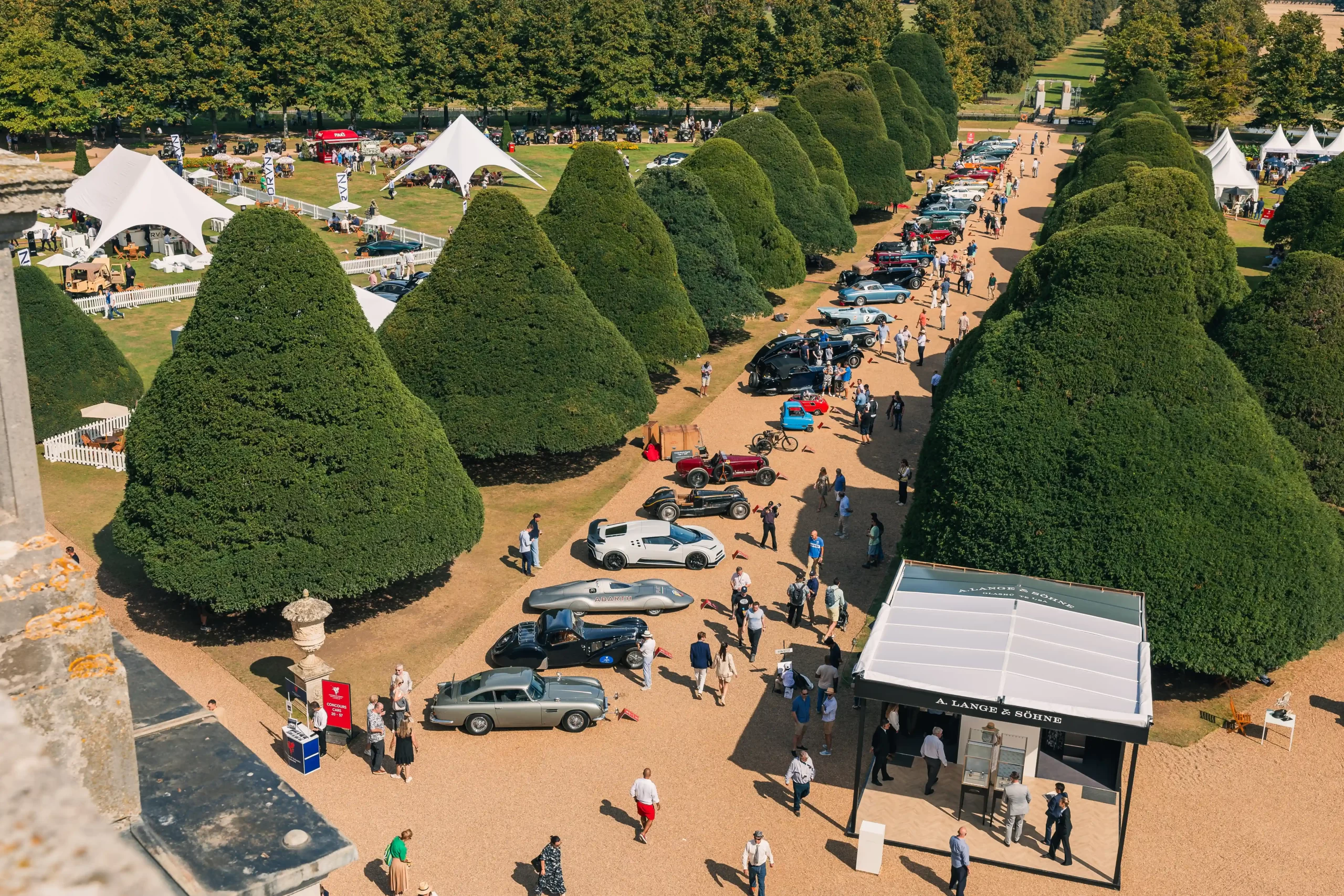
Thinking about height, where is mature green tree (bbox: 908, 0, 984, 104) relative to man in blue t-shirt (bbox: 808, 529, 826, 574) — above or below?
above

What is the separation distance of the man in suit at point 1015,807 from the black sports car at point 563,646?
29.4 ft

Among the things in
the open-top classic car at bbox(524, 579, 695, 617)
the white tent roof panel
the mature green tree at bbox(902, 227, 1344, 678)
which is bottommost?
the open-top classic car at bbox(524, 579, 695, 617)

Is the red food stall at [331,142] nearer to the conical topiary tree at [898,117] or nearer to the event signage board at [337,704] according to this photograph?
the conical topiary tree at [898,117]

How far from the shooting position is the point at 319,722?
23.6 metres

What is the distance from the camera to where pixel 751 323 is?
186ft

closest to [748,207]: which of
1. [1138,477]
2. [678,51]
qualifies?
[1138,477]

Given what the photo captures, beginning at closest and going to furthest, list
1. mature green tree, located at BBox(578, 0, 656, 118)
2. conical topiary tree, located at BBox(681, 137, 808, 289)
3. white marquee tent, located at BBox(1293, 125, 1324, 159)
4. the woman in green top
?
the woman in green top → conical topiary tree, located at BBox(681, 137, 808, 289) → white marquee tent, located at BBox(1293, 125, 1324, 159) → mature green tree, located at BBox(578, 0, 656, 118)

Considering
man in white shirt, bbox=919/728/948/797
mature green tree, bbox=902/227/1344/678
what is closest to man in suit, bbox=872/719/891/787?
man in white shirt, bbox=919/728/948/797

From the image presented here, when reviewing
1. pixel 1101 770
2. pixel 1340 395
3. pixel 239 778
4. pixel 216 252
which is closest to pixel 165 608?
pixel 216 252

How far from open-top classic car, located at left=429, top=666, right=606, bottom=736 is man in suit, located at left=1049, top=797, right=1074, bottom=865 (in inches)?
366

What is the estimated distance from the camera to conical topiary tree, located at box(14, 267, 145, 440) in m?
38.3

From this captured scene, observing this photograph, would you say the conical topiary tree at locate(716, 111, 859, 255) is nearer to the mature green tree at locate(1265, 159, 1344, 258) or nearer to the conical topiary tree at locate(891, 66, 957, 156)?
the mature green tree at locate(1265, 159, 1344, 258)

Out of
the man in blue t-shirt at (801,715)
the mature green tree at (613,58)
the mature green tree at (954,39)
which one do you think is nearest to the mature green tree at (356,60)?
the mature green tree at (613,58)

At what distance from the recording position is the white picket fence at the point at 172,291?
175 ft
